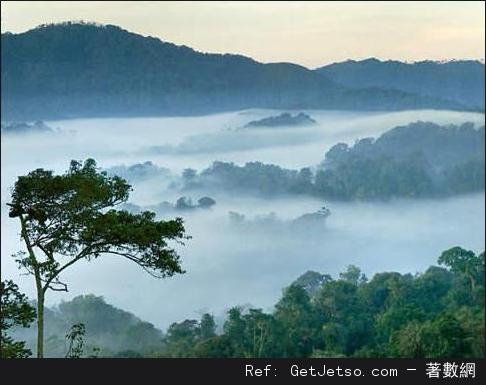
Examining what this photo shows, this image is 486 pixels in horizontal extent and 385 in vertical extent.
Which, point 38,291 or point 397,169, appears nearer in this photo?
point 38,291

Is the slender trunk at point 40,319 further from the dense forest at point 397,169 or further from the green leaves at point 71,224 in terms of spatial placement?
the dense forest at point 397,169

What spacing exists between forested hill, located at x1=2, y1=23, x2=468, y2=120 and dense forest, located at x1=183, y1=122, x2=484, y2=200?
2702 mm

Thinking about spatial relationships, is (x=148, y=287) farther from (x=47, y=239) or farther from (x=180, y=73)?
(x=47, y=239)

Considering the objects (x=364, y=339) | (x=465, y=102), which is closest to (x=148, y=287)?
(x=364, y=339)

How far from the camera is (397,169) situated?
3794 cm

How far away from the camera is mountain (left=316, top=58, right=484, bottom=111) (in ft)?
123

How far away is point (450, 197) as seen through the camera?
3791cm

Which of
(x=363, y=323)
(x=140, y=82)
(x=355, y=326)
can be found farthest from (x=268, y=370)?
(x=140, y=82)

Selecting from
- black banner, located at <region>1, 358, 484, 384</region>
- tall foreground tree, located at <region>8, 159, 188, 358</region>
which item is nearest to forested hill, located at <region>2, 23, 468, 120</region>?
tall foreground tree, located at <region>8, 159, 188, 358</region>

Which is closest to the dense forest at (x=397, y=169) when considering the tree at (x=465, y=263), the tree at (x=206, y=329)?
the tree at (x=465, y=263)

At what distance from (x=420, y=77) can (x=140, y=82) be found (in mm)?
17215

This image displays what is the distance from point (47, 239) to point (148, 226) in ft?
2.64

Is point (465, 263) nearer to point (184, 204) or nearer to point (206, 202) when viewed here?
point (184, 204)

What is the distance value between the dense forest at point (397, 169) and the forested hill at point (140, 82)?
8.86 feet
